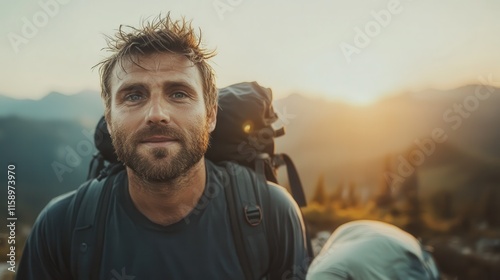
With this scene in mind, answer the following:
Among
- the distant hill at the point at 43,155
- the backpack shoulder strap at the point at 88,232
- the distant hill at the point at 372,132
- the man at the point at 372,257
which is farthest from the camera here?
the distant hill at the point at 372,132

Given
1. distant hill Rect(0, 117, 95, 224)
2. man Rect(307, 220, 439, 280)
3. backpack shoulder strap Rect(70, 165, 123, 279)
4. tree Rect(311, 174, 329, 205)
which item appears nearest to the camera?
man Rect(307, 220, 439, 280)

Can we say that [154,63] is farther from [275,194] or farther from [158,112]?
[275,194]

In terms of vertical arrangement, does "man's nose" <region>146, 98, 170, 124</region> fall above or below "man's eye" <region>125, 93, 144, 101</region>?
below

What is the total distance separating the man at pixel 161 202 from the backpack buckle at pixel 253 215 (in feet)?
0.17

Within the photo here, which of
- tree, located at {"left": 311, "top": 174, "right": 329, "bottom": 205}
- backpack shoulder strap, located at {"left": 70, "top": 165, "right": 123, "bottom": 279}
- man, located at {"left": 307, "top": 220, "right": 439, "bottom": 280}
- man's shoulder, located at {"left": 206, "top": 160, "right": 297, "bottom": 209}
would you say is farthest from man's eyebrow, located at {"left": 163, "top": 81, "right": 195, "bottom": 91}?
tree, located at {"left": 311, "top": 174, "right": 329, "bottom": 205}

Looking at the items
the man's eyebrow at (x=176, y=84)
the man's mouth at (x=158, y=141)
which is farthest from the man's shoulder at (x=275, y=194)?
the man's eyebrow at (x=176, y=84)

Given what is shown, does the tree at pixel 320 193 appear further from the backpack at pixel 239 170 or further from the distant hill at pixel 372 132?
the backpack at pixel 239 170

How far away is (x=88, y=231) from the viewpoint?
1660 mm

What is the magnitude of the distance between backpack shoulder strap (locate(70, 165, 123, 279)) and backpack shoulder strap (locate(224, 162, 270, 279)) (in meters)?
0.49

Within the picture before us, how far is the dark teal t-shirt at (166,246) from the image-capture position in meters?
1.65

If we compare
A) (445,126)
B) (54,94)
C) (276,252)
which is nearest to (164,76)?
(276,252)

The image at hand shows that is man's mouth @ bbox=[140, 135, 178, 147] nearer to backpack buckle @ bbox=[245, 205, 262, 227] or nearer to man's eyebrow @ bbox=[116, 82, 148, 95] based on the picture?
man's eyebrow @ bbox=[116, 82, 148, 95]

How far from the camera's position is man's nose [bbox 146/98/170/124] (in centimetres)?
165

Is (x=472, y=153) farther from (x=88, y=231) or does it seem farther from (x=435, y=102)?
(x=88, y=231)
